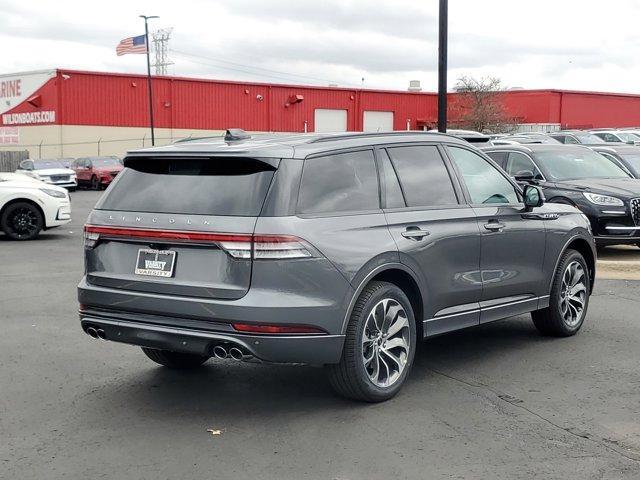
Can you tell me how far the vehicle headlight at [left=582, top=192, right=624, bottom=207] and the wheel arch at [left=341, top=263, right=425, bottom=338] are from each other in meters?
7.60

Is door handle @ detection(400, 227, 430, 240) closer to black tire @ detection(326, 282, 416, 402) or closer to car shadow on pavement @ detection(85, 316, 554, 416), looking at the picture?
black tire @ detection(326, 282, 416, 402)

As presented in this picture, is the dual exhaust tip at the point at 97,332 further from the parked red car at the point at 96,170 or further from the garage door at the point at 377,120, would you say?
the garage door at the point at 377,120

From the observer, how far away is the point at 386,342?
5691 millimetres

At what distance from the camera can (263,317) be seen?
16.5 feet

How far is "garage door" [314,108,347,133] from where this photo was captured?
58.3 meters

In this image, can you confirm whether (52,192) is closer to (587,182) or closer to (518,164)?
(518,164)

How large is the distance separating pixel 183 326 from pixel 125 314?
1.63 ft

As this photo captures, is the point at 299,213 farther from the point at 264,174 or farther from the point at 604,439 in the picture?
the point at 604,439

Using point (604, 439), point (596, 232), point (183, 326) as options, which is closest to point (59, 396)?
point (183, 326)

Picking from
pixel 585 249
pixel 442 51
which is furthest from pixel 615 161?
pixel 585 249

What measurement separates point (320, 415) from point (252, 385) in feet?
2.85

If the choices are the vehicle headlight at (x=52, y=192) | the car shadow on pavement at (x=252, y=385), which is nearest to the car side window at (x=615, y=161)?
the car shadow on pavement at (x=252, y=385)

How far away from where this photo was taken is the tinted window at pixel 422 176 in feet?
20.1

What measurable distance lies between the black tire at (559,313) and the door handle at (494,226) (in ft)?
3.25
